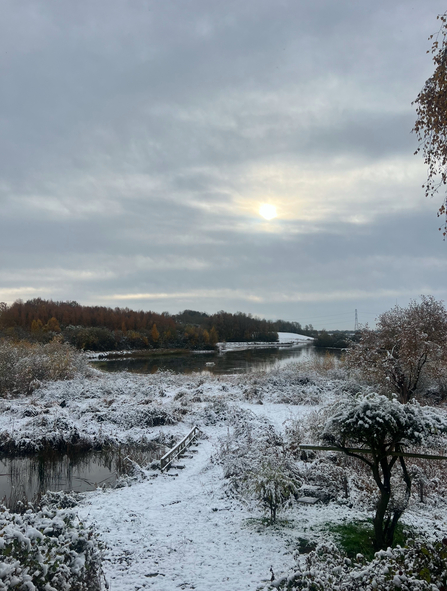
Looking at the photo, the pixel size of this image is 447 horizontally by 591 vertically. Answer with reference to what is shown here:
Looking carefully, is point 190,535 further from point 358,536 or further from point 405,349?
point 405,349

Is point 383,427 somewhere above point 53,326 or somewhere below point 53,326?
above

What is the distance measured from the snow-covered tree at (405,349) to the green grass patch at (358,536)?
39.8 feet

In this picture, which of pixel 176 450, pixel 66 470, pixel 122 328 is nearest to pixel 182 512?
pixel 176 450

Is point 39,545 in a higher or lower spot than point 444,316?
lower

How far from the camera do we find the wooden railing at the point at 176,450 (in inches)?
399

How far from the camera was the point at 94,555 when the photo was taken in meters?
3.80

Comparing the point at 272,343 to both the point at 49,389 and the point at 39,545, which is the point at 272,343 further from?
the point at 39,545

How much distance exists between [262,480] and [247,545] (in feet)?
3.26

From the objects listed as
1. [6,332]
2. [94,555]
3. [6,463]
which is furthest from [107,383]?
[6,332]

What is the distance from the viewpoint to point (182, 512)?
729cm

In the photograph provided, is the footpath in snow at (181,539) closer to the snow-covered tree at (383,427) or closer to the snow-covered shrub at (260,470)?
the snow-covered shrub at (260,470)

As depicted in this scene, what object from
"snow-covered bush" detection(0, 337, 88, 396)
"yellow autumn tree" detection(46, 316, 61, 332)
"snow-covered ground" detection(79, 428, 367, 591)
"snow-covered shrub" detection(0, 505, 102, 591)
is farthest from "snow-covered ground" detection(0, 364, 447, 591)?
"yellow autumn tree" detection(46, 316, 61, 332)

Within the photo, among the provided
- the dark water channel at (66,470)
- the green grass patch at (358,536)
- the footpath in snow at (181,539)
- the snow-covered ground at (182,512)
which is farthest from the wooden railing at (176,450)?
the green grass patch at (358,536)

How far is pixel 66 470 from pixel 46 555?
8.83m
